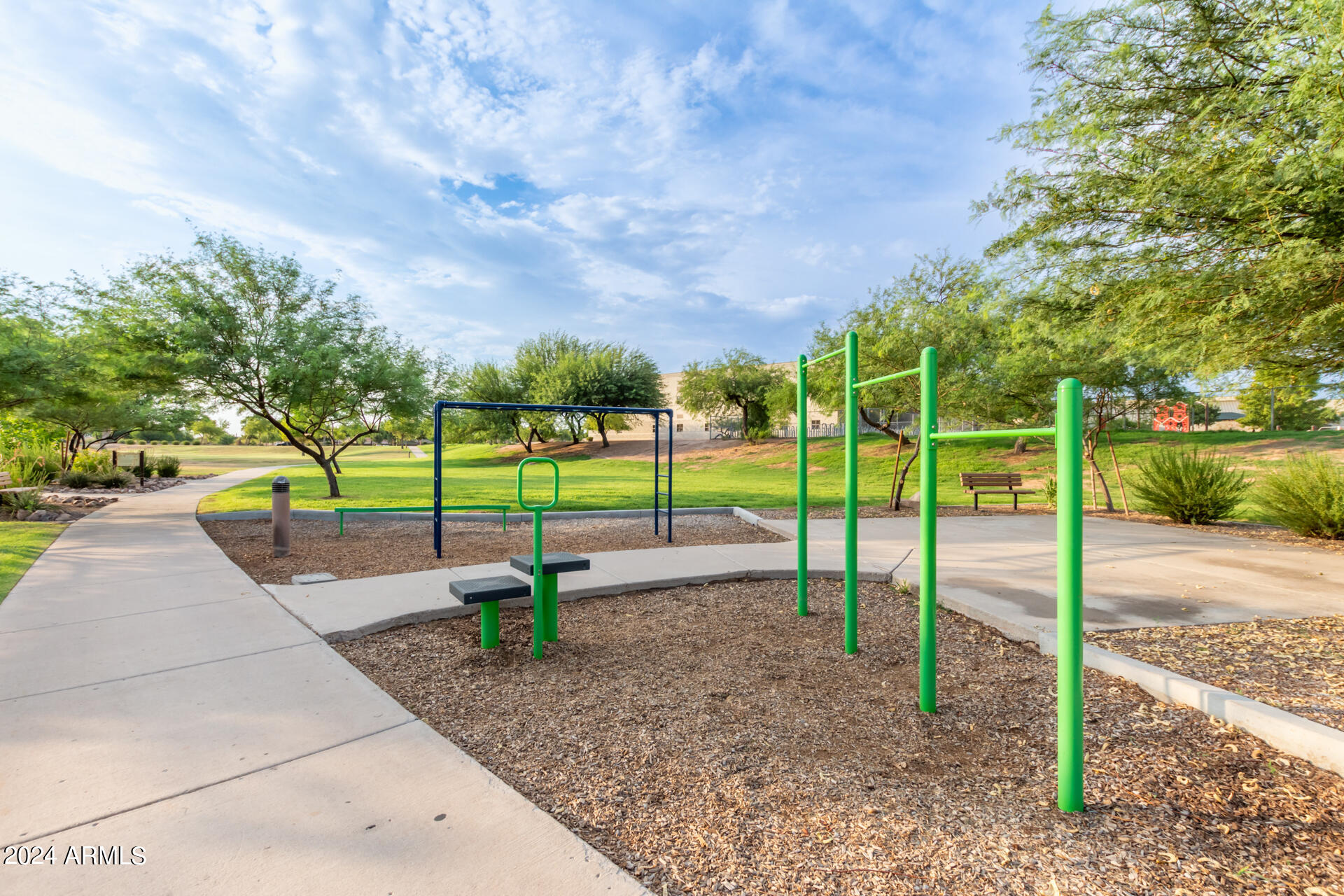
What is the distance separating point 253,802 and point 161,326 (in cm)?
1123

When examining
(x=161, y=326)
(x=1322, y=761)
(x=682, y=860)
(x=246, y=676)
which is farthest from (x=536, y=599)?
(x=161, y=326)

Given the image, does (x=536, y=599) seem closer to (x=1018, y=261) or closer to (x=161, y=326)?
(x=1018, y=261)

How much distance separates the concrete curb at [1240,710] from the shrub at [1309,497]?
734cm

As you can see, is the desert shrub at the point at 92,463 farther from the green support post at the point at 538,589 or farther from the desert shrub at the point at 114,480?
the green support post at the point at 538,589

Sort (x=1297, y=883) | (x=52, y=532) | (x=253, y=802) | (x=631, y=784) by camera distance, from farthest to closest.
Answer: (x=52, y=532) → (x=631, y=784) → (x=253, y=802) → (x=1297, y=883)

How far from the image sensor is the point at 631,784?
2.40 m

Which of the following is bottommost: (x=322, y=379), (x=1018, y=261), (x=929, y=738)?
(x=929, y=738)

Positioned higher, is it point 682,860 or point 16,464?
point 16,464

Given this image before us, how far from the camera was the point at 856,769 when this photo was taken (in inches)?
99.7

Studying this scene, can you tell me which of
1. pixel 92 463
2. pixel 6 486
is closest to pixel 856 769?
pixel 6 486

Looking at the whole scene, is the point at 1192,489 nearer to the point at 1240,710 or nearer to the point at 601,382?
the point at 1240,710

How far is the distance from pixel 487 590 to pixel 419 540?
15.7 feet

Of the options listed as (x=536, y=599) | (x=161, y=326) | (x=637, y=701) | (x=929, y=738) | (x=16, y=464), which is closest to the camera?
(x=929, y=738)

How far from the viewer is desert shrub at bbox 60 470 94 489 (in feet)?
48.7
